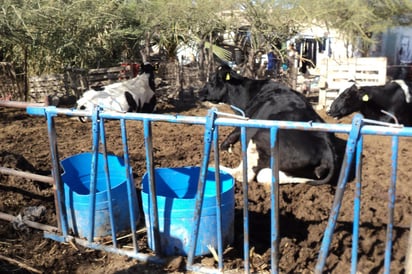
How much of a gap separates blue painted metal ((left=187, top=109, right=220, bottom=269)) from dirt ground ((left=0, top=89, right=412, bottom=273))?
203 millimetres

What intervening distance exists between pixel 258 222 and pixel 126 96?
18.4ft

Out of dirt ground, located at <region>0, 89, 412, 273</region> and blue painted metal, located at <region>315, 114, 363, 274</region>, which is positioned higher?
blue painted metal, located at <region>315, 114, 363, 274</region>

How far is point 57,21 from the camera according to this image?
1010 cm

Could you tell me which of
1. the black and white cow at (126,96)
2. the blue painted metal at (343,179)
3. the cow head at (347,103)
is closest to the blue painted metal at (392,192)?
the blue painted metal at (343,179)

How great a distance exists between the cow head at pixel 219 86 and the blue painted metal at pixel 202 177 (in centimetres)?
472

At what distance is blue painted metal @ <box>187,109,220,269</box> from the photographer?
109 inches

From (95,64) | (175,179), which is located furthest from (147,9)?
(175,179)

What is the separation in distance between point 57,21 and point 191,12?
375 centimetres

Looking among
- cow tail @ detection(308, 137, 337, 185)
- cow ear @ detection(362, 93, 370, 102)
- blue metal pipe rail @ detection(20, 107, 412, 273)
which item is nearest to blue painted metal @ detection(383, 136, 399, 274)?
blue metal pipe rail @ detection(20, 107, 412, 273)

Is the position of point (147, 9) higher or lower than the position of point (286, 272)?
higher

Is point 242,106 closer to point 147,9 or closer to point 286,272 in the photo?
point 286,272

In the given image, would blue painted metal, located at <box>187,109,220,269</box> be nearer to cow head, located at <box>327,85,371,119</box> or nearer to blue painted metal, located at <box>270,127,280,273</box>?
blue painted metal, located at <box>270,127,280,273</box>

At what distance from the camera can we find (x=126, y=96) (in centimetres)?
902

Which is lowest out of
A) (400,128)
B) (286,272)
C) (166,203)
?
(286,272)
